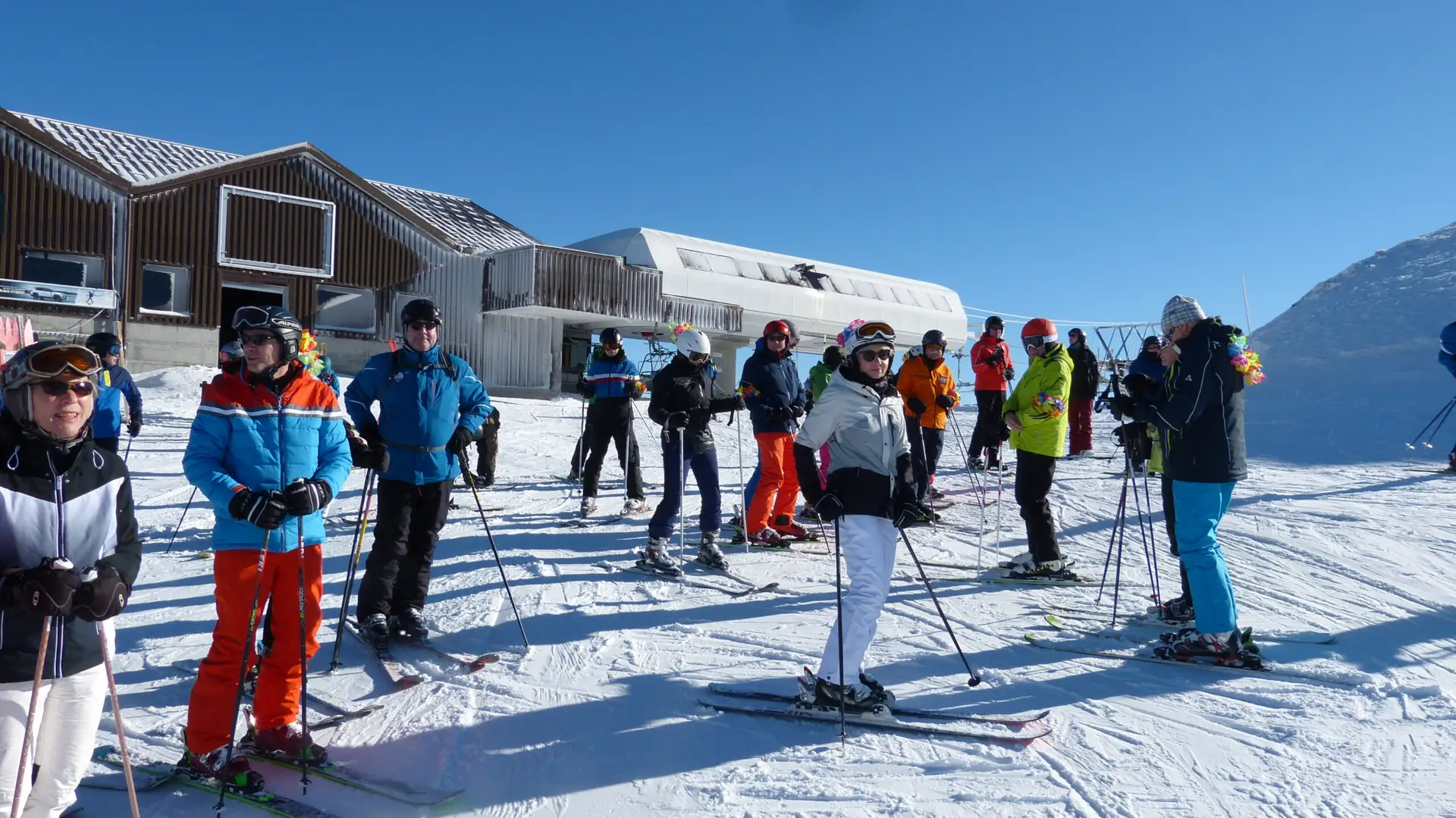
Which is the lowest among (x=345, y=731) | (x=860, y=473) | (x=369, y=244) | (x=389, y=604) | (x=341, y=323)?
(x=345, y=731)

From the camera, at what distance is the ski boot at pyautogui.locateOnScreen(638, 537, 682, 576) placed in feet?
21.6

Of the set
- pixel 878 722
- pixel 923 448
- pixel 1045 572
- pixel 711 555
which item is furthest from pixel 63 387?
pixel 1045 572

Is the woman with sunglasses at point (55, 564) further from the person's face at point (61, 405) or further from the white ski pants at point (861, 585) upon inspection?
the white ski pants at point (861, 585)

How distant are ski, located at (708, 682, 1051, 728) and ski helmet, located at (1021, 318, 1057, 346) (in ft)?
11.3

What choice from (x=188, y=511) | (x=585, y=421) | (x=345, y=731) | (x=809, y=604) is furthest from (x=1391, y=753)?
(x=188, y=511)

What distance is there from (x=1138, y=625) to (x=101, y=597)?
5387mm

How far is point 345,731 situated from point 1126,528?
7.37m

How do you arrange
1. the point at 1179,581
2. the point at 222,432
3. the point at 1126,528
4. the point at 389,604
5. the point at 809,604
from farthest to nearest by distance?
the point at 1126,528, the point at 1179,581, the point at 809,604, the point at 389,604, the point at 222,432

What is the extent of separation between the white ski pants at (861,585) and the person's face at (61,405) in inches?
111

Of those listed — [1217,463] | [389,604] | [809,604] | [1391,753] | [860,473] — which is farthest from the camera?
[809,604]

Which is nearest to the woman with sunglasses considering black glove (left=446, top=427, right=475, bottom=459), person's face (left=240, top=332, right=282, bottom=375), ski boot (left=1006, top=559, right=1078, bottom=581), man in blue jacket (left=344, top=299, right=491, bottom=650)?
person's face (left=240, top=332, right=282, bottom=375)

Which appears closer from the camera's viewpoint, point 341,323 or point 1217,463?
point 1217,463

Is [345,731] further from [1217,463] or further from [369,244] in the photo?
[369,244]

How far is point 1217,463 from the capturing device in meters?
4.59
